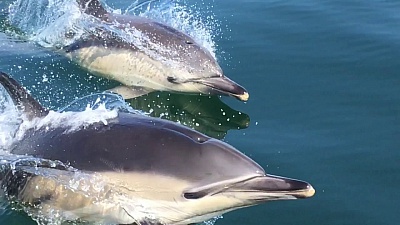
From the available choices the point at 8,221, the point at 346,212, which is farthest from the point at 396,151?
the point at 8,221

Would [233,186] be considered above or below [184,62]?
above

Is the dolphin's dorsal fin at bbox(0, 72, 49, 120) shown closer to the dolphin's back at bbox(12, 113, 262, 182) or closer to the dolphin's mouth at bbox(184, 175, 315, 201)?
the dolphin's back at bbox(12, 113, 262, 182)

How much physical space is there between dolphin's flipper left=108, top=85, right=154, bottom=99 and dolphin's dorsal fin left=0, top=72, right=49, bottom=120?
2.76 metres

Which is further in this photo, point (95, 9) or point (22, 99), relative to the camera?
point (95, 9)

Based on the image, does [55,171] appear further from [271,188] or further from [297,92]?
[297,92]

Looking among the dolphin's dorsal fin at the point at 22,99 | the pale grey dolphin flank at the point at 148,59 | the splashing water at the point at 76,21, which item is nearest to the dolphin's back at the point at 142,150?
the dolphin's dorsal fin at the point at 22,99

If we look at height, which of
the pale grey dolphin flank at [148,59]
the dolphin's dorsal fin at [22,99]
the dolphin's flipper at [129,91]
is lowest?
the dolphin's flipper at [129,91]

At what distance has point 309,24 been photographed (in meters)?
11.2

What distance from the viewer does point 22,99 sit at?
6.27 meters

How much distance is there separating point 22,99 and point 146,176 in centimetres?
177

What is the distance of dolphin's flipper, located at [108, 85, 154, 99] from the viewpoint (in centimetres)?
909

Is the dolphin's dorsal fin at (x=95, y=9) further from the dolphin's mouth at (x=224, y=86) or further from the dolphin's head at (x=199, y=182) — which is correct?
the dolphin's head at (x=199, y=182)

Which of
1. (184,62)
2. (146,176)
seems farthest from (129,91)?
(146,176)

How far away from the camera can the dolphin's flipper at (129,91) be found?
9086mm
